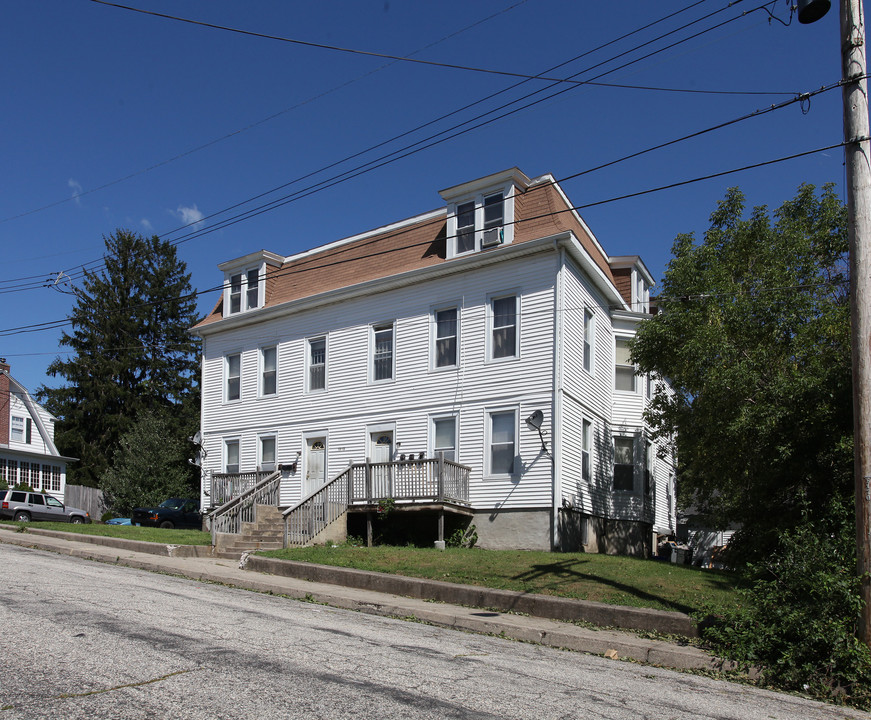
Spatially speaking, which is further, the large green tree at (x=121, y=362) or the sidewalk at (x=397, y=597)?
the large green tree at (x=121, y=362)

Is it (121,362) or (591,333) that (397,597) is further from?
(121,362)

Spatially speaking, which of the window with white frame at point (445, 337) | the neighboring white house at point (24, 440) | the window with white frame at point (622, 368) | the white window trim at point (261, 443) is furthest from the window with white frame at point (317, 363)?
the neighboring white house at point (24, 440)

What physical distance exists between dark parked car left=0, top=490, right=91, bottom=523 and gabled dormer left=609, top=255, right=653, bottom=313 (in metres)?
24.1

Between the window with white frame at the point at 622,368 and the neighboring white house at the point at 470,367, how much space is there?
0.14ft

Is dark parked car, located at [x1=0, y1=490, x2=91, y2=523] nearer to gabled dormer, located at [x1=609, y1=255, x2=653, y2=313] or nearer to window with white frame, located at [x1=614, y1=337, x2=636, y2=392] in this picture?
window with white frame, located at [x1=614, y1=337, x2=636, y2=392]

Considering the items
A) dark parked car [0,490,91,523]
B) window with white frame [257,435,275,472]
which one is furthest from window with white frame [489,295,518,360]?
dark parked car [0,490,91,523]

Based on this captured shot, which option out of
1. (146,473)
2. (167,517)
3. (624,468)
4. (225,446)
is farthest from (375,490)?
(146,473)

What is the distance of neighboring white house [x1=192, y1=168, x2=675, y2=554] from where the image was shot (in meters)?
19.5

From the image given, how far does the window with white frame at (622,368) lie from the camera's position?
78.0 feet

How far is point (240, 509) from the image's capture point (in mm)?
18828

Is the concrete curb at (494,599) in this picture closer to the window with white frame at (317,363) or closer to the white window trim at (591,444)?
the white window trim at (591,444)

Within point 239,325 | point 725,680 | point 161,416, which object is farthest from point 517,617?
point 161,416

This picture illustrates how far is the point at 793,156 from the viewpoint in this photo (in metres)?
11.0

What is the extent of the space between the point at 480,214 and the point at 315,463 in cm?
881
